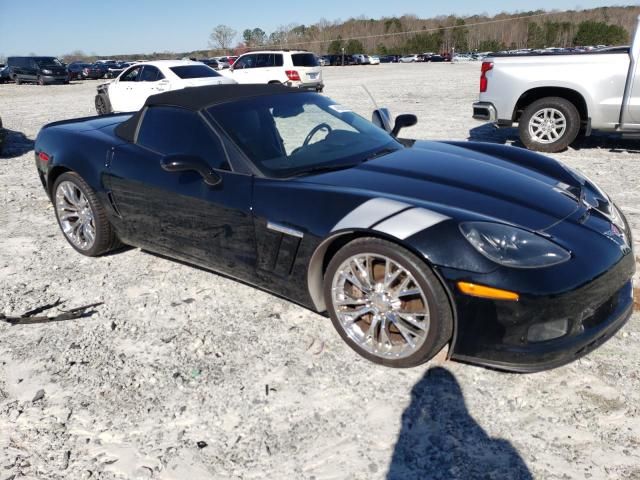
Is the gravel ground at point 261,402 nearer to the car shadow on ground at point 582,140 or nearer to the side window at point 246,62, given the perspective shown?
the car shadow on ground at point 582,140

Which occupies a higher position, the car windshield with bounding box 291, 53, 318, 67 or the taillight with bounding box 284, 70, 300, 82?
Answer: the car windshield with bounding box 291, 53, 318, 67

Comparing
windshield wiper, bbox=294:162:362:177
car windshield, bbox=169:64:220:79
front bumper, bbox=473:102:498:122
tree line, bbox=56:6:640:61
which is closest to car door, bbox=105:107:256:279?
windshield wiper, bbox=294:162:362:177

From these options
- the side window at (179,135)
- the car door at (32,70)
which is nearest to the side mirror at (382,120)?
the side window at (179,135)

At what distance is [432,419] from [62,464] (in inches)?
64.9

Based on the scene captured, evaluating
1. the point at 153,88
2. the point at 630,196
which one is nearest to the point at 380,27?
the point at 153,88

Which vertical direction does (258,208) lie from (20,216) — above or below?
above

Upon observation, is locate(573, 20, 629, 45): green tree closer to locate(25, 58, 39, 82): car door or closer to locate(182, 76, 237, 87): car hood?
locate(25, 58, 39, 82): car door

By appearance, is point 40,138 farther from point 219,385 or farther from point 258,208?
point 219,385

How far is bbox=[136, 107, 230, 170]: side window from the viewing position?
329cm

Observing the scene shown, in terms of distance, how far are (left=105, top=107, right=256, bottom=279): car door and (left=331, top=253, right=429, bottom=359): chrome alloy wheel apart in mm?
664

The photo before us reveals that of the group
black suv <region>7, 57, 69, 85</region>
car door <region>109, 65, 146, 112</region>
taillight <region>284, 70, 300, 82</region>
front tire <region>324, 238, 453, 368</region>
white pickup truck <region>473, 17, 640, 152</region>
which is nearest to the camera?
front tire <region>324, 238, 453, 368</region>

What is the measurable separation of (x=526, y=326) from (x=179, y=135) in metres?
Result: 2.50

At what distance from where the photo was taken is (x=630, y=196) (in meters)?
5.47

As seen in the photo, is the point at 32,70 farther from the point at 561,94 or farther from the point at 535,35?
the point at 535,35
